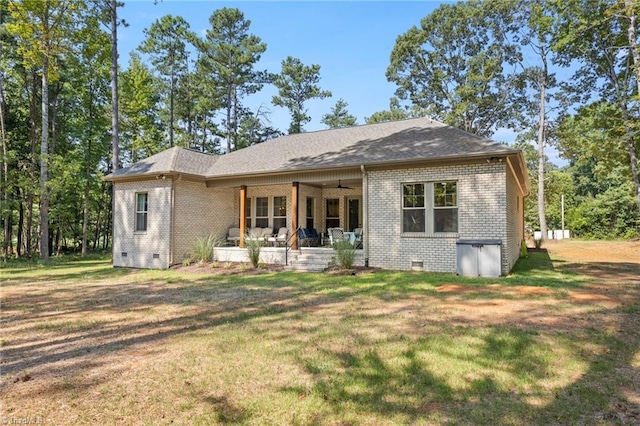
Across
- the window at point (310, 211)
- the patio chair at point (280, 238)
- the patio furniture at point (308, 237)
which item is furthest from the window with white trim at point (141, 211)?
the window at point (310, 211)

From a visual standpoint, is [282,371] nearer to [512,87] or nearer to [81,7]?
[81,7]

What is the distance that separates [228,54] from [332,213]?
18.2m

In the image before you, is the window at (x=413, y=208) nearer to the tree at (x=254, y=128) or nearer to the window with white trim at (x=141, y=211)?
the window with white trim at (x=141, y=211)

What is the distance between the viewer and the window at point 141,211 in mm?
14656

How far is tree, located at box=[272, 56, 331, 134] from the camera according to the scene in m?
33.5

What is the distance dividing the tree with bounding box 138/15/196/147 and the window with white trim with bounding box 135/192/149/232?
14758mm

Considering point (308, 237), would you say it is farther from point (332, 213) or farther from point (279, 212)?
point (332, 213)

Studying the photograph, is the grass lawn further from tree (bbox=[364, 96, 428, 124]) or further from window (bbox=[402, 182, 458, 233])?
tree (bbox=[364, 96, 428, 124])

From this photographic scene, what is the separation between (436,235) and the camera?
436 inches

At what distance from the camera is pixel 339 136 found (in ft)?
53.1

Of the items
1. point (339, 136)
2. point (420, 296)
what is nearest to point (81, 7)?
point (339, 136)

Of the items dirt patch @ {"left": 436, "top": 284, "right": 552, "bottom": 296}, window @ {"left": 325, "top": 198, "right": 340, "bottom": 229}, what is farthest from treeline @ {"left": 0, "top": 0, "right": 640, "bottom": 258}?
dirt patch @ {"left": 436, "top": 284, "right": 552, "bottom": 296}

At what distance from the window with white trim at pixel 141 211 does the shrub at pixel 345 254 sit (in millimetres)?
7696

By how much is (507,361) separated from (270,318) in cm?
345
